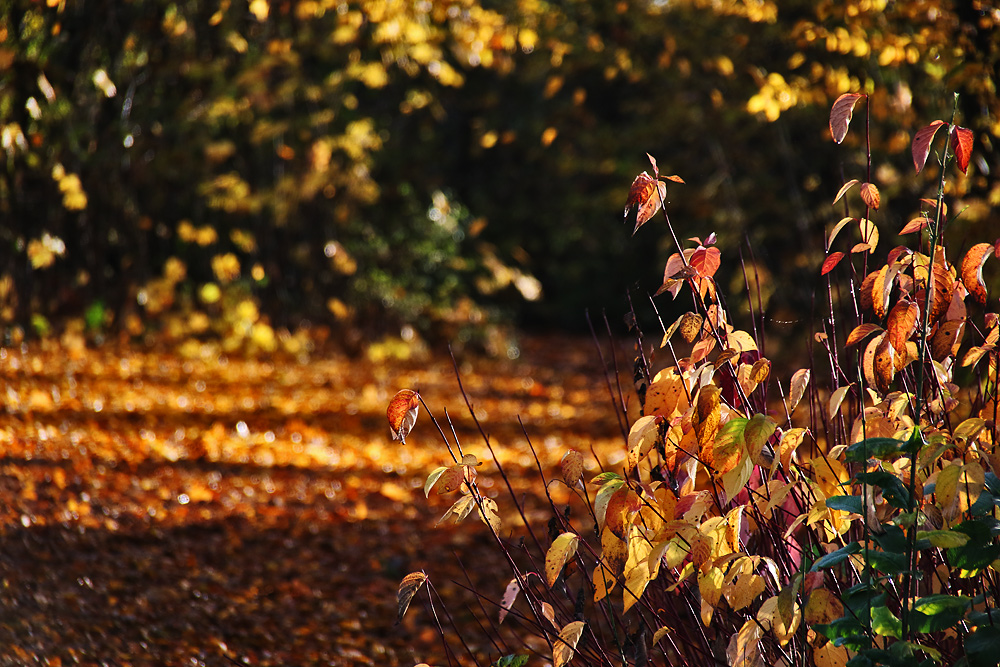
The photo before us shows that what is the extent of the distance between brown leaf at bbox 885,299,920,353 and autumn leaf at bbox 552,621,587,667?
2.31 feet

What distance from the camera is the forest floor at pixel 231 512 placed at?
2.73 metres

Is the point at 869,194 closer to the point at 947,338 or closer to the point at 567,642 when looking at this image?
the point at 947,338

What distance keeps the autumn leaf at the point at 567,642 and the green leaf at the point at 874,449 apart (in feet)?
1.73

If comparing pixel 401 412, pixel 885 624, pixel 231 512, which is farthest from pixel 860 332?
pixel 231 512

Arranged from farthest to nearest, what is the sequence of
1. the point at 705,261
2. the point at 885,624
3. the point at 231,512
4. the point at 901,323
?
the point at 231,512, the point at 705,261, the point at 901,323, the point at 885,624

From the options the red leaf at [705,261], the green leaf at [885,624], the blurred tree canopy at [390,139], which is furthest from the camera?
the blurred tree canopy at [390,139]

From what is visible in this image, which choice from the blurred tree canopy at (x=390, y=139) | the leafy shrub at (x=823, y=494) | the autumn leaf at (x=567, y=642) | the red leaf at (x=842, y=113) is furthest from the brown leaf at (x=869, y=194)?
the blurred tree canopy at (x=390, y=139)

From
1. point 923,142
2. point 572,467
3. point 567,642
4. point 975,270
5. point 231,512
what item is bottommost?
point 231,512

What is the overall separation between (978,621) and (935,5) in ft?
9.76

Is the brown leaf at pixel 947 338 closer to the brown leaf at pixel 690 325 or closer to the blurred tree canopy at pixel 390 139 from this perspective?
the brown leaf at pixel 690 325

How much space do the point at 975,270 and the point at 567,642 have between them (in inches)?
37.4

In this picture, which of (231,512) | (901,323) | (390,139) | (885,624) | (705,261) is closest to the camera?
(885,624)

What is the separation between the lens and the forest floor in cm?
273

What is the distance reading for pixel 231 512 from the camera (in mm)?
3836
